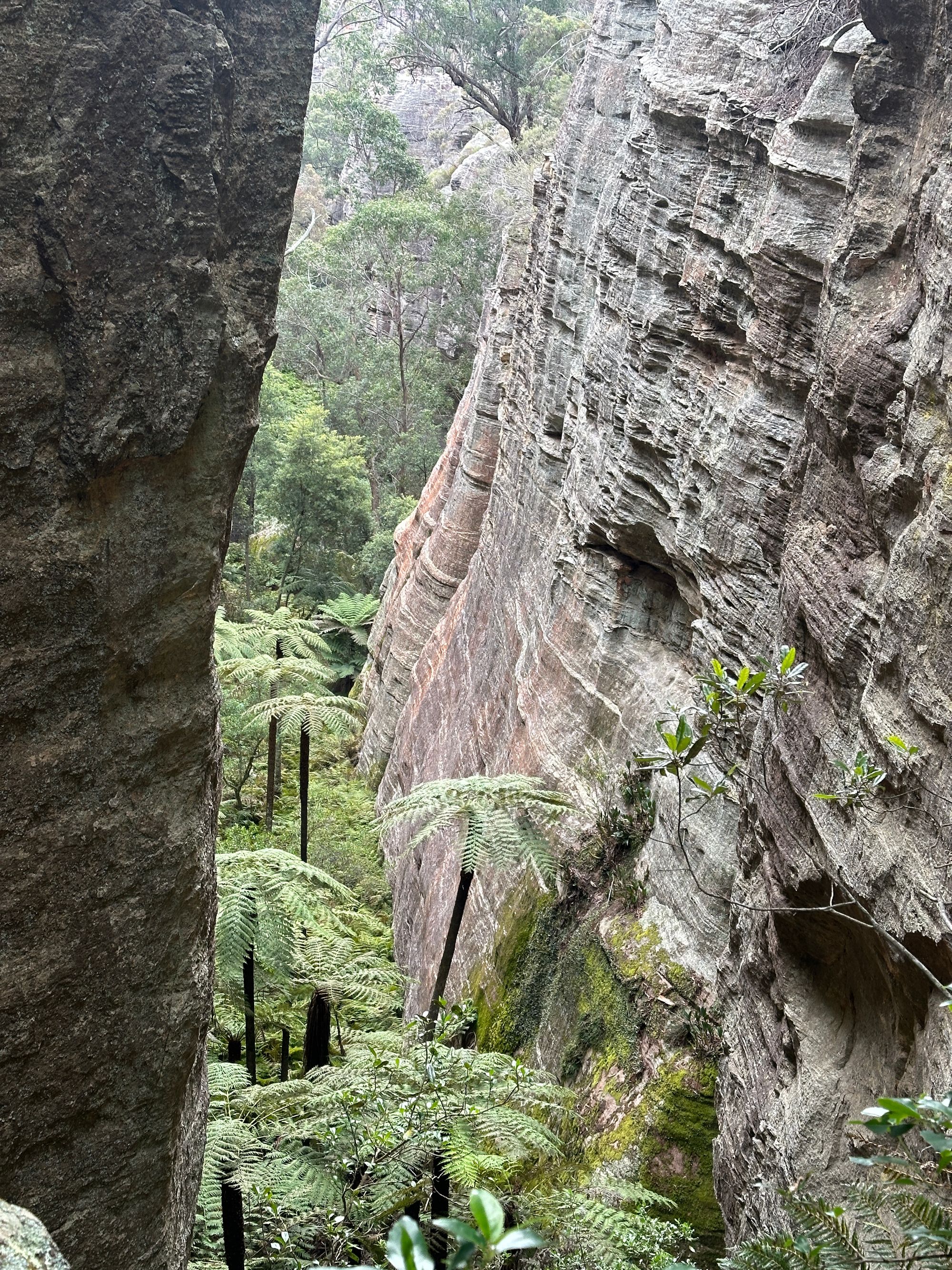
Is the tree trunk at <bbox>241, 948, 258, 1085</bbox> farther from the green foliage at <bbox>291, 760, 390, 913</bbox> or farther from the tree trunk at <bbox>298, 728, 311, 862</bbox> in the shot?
the green foliage at <bbox>291, 760, 390, 913</bbox>

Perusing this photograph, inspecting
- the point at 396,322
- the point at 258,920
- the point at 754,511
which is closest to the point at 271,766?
the point at 258,920

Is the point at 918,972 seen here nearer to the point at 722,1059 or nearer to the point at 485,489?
the point at 722,1059

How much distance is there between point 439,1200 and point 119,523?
2753 mm

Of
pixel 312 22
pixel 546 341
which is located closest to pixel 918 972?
pixel 312 22

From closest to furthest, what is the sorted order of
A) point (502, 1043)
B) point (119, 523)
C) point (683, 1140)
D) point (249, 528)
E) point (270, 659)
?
point (119, 523) < point (683, 1140) < point (502, 1043) < point (270, 659) < point (249, 528)

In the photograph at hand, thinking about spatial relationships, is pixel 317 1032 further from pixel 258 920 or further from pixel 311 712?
pixel 311 712

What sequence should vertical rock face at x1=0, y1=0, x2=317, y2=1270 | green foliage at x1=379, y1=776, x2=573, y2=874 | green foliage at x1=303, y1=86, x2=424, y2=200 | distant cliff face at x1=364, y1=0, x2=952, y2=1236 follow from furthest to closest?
green foliage at x1=303, y1=86, x2=424, y2=200 → green foliage at x1=379, y1=776, x2=573, y2=874 → distant cliff face at x1=364, y1=0, x2=952, y2=1236 → vertical rock face at x1=0, y1=0, x2=317, y2=1270

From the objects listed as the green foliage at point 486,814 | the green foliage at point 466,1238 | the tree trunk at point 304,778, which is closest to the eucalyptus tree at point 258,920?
the green foliage at point 486,814

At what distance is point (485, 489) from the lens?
15320 millimetres

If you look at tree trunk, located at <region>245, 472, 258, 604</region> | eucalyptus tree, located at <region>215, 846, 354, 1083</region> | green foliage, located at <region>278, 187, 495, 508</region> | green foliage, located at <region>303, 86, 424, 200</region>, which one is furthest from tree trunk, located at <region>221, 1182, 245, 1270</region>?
green foliage, located at <region>303, 86, 424, 200</region>

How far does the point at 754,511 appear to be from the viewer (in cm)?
596

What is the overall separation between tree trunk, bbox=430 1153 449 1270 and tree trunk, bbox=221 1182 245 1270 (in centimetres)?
68

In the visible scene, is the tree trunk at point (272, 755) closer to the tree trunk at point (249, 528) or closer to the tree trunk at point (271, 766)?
the tree trunk at point (271, 766)

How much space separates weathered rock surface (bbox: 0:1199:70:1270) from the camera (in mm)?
1505
